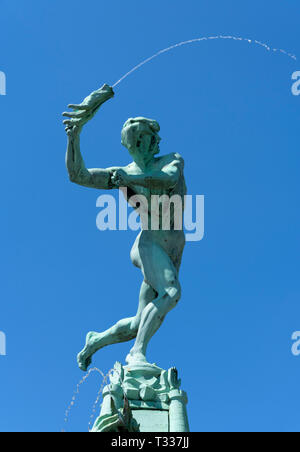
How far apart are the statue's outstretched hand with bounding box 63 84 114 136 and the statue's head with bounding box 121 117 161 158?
1.74 feet

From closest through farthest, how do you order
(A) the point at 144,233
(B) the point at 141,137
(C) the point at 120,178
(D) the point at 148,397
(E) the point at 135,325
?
(D) the point at 148,397
(E) the point at 135,325
(C) the point at 120,178
(A) the point at 144,233
(B) the point at 141,137

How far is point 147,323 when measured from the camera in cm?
1071

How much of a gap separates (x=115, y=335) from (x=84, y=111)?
318 cm

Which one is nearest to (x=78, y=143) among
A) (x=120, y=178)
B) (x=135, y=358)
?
(x=120, y=178)

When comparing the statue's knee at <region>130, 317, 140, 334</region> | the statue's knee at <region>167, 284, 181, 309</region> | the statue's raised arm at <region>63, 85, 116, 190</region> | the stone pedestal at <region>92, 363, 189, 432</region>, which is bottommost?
the stone pedestal at <region>92, 363, 189, 432</region>

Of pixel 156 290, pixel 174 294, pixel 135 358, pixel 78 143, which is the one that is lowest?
pixel 135 358

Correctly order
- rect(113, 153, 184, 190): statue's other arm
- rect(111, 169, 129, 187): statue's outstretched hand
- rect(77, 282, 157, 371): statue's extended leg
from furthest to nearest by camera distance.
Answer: rect(111, 169, 129, 187): statue's outstretched hand
rect(113, 153, 184, 190): statue's other arm
rect(77, 282, 157, 371): statue's extended leg

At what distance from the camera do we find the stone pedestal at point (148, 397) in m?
9.03

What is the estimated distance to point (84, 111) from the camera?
11523mm

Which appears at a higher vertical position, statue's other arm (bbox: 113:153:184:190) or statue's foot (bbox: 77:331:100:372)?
statue's other arm (bbox: 113:153:184:190)

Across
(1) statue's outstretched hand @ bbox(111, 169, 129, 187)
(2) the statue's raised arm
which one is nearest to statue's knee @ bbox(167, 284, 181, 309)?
(1) statue's outstretched hand @ bbox(111, 169, 129, 187)

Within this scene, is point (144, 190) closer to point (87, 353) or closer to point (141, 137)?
point (141, 137)

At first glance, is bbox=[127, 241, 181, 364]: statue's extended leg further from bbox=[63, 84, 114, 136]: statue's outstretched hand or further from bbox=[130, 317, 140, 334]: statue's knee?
bbox=[63, 84, 114, 136]: statue's outstretched hand

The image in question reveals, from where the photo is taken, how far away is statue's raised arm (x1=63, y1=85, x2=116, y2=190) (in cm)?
1148
